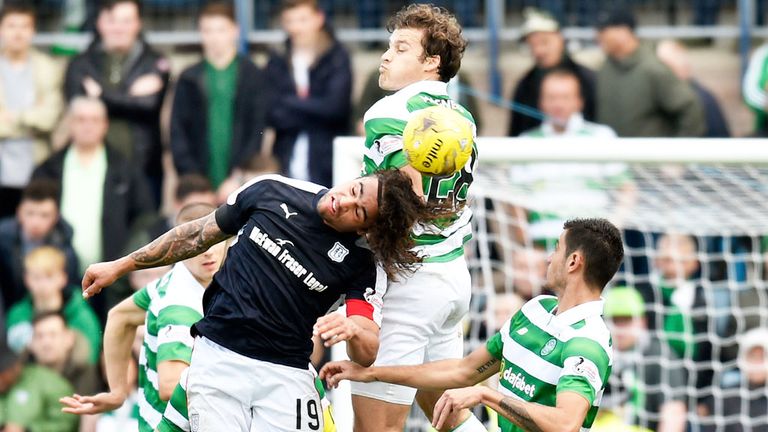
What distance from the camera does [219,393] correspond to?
5895 mm

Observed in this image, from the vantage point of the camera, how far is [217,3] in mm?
11055

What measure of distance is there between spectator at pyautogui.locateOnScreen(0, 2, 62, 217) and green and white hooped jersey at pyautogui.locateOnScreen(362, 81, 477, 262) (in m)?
5.24

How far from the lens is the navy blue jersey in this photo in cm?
579

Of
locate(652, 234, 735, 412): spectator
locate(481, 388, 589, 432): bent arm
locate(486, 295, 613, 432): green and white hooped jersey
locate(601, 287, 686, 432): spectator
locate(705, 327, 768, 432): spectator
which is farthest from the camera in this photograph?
locate(652, 234, 735, 412): spectator

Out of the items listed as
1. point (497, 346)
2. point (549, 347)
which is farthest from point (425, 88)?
point (549, 347)

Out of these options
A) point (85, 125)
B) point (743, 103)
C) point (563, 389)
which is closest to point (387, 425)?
point (563, 389)

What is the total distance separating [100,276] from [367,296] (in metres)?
1.08

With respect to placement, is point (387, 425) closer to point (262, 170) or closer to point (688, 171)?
point (688, 171)

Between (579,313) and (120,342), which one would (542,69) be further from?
(579,313)

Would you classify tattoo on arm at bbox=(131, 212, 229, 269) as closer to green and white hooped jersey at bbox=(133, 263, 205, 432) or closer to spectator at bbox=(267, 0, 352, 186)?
green and white hooped jersey at bbox=(133, 263, 205, 432)

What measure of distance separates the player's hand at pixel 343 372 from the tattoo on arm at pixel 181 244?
26.2 inches

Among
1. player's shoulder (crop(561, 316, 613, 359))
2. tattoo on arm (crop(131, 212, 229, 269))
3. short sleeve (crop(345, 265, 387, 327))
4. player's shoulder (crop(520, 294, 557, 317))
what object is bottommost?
player's shoulder (crop(561, 316, 613, 359))

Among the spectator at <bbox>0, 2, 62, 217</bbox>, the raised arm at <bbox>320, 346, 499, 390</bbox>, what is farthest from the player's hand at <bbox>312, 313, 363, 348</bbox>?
the spectator at <bbox>0, 2, 62, 217</bbox>

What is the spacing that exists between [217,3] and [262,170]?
1.43 m
